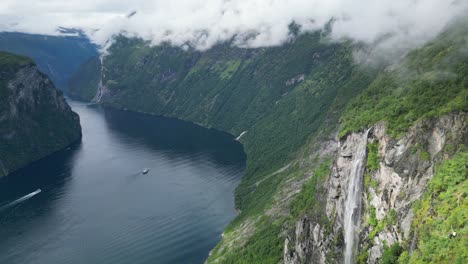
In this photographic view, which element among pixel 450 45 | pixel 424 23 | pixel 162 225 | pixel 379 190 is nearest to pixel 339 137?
pixel 379 190

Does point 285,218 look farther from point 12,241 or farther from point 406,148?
point 12,241

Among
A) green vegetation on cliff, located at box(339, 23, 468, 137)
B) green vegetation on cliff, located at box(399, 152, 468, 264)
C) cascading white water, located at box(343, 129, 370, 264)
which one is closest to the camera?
green vegetation on cliff, located at box(399, 152, 468, 264)

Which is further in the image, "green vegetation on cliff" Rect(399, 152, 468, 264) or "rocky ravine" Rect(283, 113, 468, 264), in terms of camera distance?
"rocky ravine" Rect(283, 113, 468, 264)

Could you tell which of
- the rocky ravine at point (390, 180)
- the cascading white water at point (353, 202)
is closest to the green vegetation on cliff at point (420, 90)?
the rocky ravine at point (390, 180)

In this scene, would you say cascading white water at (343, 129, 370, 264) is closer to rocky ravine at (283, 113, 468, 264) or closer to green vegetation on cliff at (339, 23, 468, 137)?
Answer: rocky ravine at (283, 113, 468, 264)

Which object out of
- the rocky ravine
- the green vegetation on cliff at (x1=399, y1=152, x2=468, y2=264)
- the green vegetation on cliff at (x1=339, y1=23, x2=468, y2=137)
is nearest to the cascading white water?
the rocky ravine

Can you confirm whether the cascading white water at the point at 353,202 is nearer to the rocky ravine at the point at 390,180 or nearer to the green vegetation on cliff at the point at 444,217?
the rocky ravine at the point at 390,180

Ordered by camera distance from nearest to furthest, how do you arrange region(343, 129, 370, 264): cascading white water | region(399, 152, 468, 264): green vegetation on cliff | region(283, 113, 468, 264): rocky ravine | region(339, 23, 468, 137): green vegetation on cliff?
region(399, 152, 468, 264): green vegetation on cliff → region(283, 113, 468, 264): rocky ravine → region(339, 23, 468, 137): green vegetation on cliff → region(343, 129, 370, 264): cascading white water
